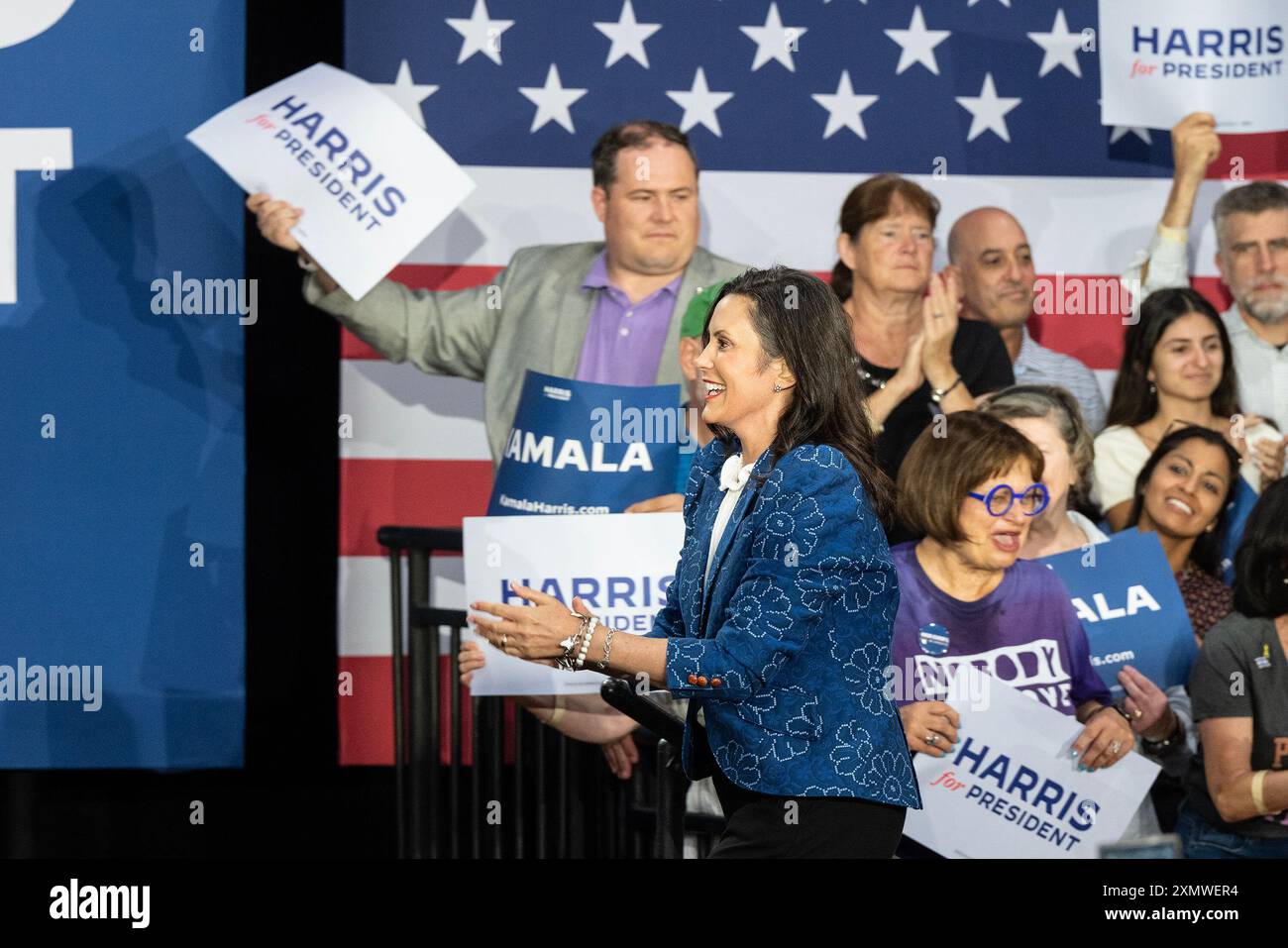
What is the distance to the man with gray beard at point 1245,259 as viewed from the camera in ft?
15.2

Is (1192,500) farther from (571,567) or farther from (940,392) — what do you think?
(571,567)

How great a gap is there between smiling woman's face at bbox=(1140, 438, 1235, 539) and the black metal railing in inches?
62.4

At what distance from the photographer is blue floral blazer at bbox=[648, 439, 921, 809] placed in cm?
249

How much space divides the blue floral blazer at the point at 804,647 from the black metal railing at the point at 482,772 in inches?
61.3

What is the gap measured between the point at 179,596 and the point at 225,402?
57cm

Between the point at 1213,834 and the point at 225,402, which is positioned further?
the point at 225,402

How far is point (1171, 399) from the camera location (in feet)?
15.2

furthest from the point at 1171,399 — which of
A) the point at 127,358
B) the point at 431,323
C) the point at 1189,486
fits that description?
the point at 127,358

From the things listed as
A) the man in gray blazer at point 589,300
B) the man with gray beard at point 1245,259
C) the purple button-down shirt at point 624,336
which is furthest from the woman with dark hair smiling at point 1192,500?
the purple button-down shirt at point 624,336

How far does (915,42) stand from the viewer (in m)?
4.70

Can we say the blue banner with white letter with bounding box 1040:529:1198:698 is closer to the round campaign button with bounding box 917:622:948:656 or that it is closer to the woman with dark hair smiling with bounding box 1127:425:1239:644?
the woman with dark hair smiling with bounding box 1127:425:1239:644

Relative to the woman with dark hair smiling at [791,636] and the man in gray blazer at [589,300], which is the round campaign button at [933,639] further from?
the woman with dark hair smiling at [791,636]
